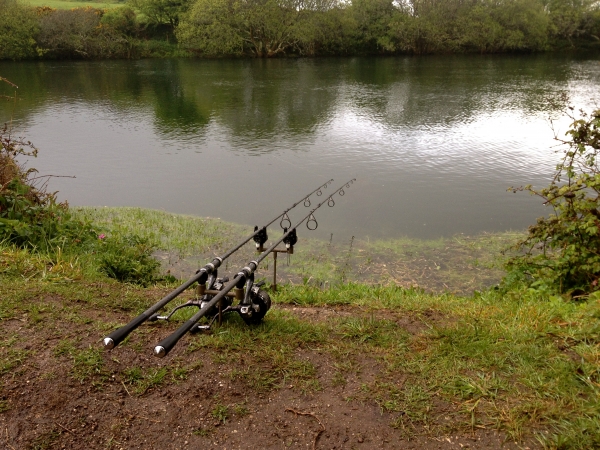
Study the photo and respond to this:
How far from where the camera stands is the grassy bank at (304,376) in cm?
265

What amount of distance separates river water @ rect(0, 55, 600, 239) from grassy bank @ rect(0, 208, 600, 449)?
454 centimetres

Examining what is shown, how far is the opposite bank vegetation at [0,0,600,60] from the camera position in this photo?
38000 millimetres

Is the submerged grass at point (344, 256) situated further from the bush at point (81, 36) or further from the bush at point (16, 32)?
the bush at point (81, 36)

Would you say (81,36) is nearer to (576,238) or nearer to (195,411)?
(576,238)

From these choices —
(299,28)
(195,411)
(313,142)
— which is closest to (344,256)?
(195,411)

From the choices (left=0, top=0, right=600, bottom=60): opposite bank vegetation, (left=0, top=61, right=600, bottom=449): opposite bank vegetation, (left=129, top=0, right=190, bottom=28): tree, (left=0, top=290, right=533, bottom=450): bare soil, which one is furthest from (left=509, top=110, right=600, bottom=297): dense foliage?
(left=129, top=0, right=190, bottom=28): tree

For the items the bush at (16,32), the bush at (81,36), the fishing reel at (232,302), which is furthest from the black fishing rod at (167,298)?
the bush at (81,36)

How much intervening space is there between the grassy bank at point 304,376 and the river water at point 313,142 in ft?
14.9

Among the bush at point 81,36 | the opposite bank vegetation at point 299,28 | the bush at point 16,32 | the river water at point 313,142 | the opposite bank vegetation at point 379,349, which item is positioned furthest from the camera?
the opposite bank vegetation at point 299,28

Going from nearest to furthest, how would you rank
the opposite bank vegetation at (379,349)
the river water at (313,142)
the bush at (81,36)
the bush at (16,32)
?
the opposite bank vegetation at (379,349) → the river water at (313,142) → the bush at (16,32) → the bush at (81,36)

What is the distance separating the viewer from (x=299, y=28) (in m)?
38.9

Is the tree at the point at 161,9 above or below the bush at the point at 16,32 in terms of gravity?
above

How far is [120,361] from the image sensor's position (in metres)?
3.21

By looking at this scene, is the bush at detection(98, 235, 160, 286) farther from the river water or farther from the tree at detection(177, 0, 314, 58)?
the tree at detection(177, 0, 314, 58)
